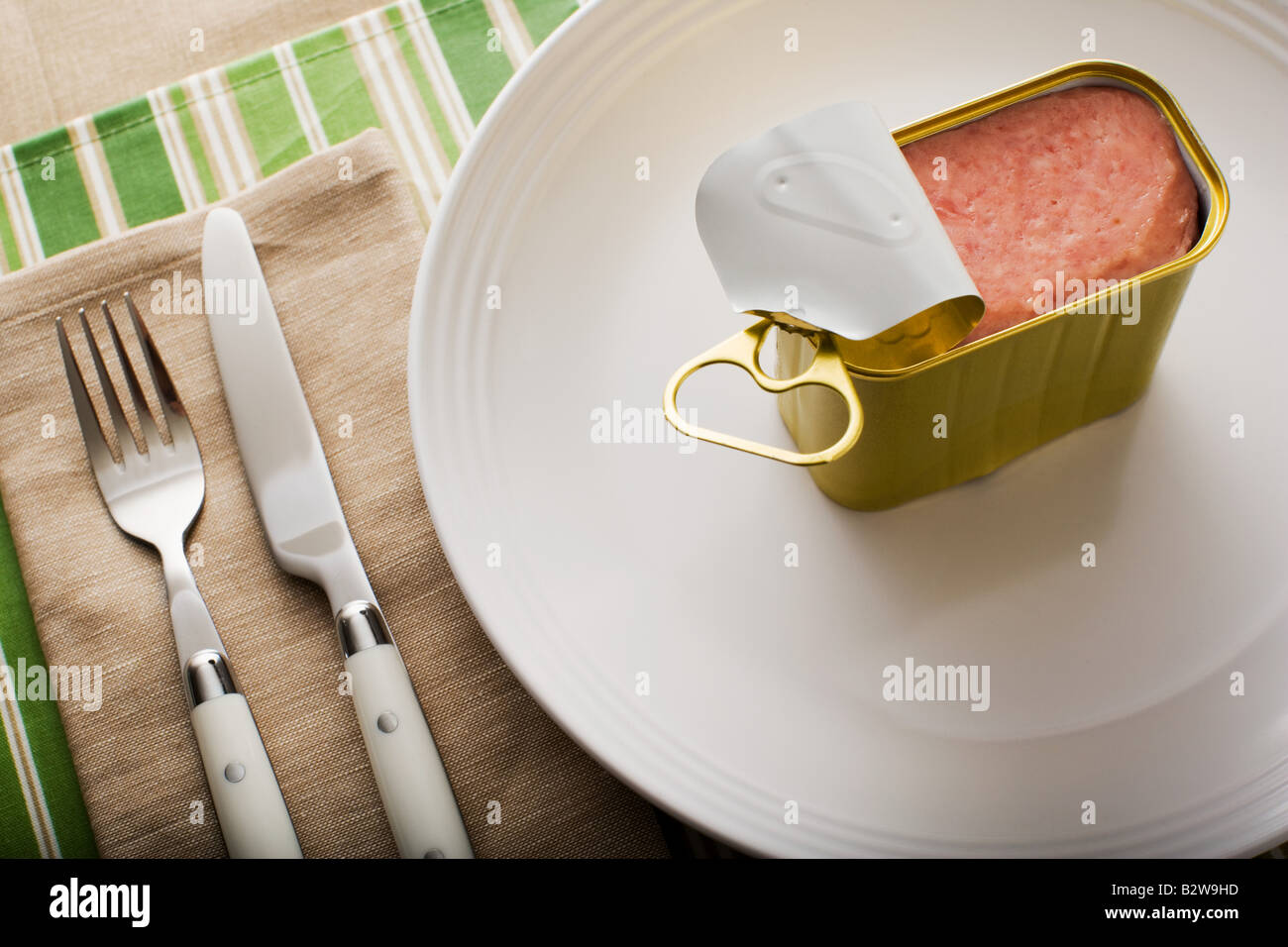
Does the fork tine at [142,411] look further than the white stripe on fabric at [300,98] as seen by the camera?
No

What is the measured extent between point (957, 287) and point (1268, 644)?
372 mm

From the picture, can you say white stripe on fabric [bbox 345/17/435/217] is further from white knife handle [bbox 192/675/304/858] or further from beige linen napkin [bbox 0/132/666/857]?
white knife handle [bbox 192/675/304/858]

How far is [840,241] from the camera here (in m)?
0.60

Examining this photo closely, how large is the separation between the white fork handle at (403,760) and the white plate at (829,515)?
9 cm

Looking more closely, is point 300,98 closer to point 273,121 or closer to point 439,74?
point 273,121

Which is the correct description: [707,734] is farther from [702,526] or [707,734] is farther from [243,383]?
[243,383]

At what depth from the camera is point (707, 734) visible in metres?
0.70

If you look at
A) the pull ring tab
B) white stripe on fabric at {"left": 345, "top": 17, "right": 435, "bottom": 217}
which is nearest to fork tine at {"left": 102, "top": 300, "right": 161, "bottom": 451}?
white stripe on fabric at {"left": 345, "top": 17, "right": 435, "bottom": 217}

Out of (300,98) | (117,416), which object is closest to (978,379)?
(117,416)

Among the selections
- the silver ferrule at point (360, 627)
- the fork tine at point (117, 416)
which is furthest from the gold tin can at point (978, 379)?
the fork tine at point (117, 416)

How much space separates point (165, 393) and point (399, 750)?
1.28 ft

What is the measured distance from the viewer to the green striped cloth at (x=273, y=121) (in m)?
1.04

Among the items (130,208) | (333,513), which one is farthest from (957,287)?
(130,208)

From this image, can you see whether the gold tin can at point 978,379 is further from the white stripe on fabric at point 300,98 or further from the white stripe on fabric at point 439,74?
the white stripe on fabric at point 300,98
